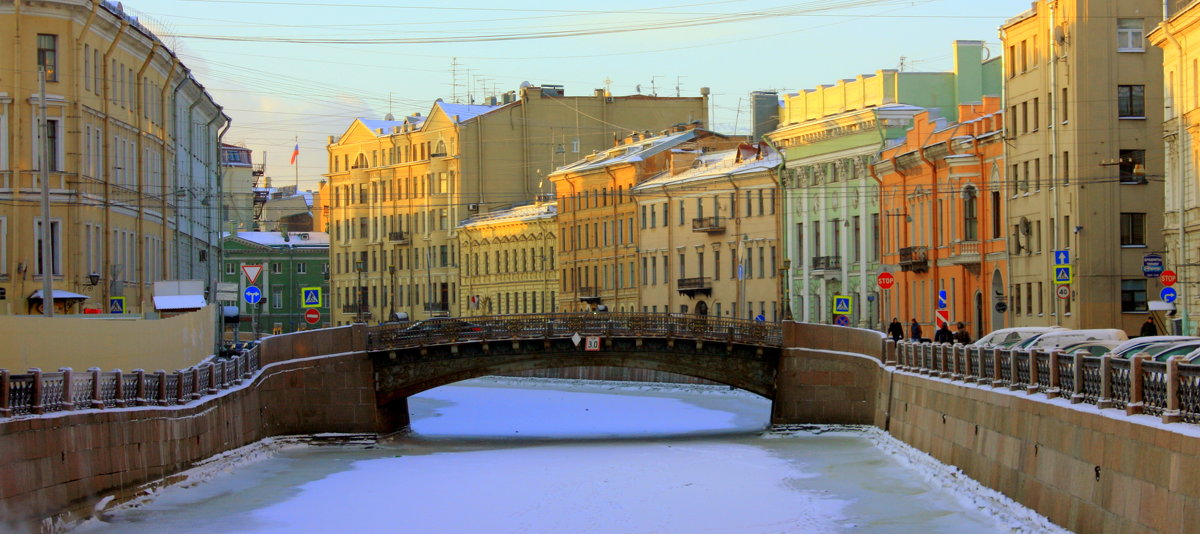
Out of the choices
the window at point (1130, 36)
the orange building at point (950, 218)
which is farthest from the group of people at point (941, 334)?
the window at point (1130, 36)

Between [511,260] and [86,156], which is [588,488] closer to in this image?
[86,156]

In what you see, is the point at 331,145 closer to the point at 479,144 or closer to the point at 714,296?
the point at 479,144

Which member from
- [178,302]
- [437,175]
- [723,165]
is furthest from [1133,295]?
[437,175]

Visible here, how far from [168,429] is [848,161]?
49.1 meters

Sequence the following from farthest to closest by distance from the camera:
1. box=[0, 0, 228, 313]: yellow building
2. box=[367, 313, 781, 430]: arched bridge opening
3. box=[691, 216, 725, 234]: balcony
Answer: box=[691, 216, 725, 234]: balcony, box=[367, 313, 781, 430]: arched bridge opening, box=[0, 0, 228, 313]: yellow building

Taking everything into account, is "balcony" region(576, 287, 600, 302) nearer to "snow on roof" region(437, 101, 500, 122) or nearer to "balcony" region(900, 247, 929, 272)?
"snow on roof" region(437, 101, 500, 122)

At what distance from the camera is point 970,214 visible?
6850 cm

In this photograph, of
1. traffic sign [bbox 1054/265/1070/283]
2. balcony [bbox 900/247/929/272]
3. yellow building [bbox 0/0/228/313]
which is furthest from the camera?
balcony [bbox 900/247/929/272]

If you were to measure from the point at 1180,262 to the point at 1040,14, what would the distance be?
13522 mm

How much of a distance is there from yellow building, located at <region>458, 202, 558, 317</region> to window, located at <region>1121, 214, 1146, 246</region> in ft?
175

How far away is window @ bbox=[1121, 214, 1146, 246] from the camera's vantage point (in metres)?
59.4

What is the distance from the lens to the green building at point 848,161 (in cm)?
7806

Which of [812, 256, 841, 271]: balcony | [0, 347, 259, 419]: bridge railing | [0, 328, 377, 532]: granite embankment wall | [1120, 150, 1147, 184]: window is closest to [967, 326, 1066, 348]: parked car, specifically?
[0, 347, 259, 419]: bridge railing

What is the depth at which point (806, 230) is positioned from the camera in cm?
8500
